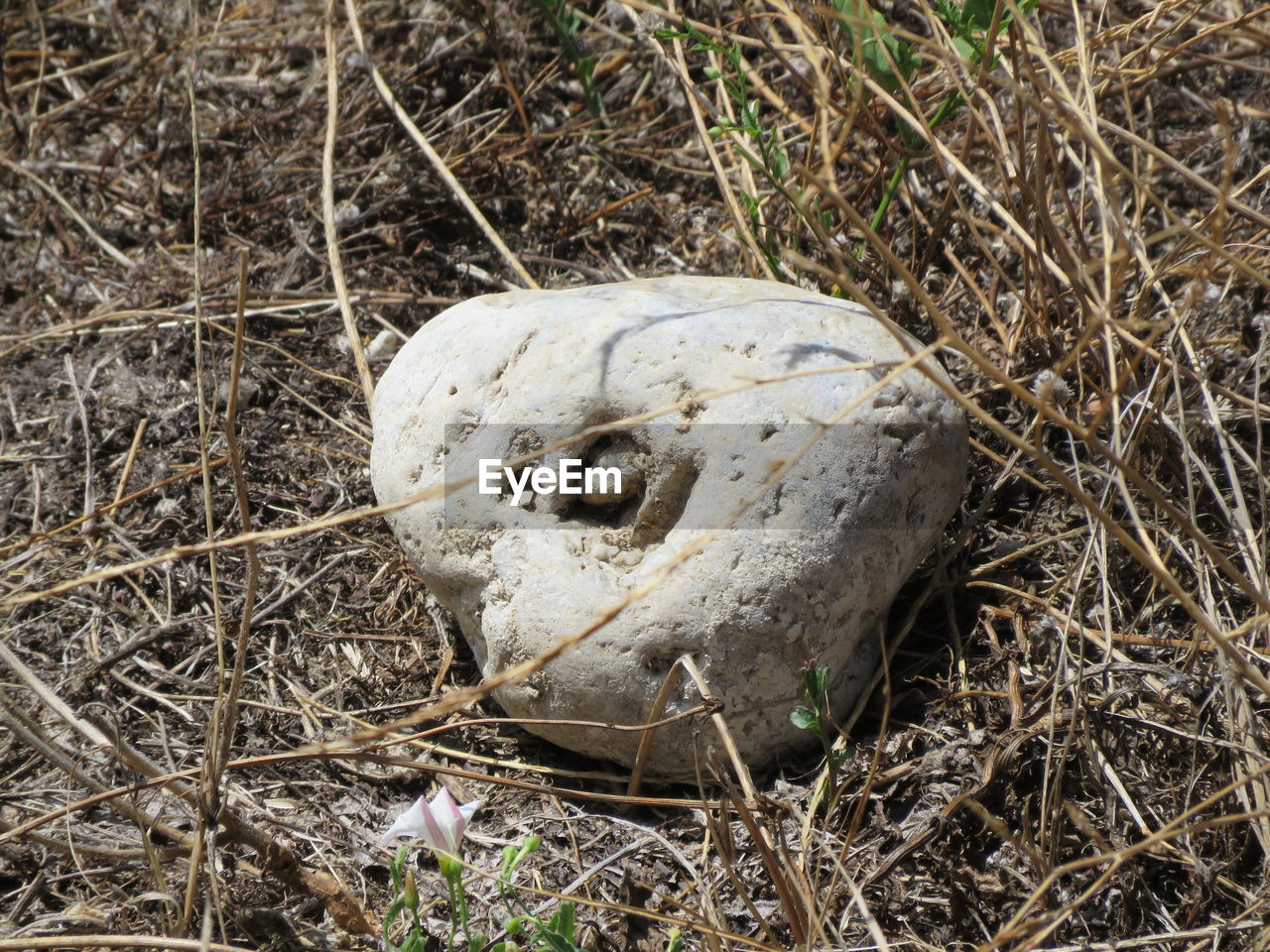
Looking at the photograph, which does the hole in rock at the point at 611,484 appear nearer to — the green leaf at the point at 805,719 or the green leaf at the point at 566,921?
the green leaf at the point at 805,719

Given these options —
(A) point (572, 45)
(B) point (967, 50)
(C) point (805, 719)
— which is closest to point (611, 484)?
(C) point (805, 719)

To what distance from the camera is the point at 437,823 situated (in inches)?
60.1

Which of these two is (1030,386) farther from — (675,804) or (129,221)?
(129,221)

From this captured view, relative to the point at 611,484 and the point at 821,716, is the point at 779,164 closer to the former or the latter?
the point at 611,484

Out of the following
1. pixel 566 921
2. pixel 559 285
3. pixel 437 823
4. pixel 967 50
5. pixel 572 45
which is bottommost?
pixel 566 921

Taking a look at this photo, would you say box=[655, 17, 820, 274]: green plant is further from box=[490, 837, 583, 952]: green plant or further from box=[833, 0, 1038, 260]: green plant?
box=[490, 837, 583, 952]: green plant

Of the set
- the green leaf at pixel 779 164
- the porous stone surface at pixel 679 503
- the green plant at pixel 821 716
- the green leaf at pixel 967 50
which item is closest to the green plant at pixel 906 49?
the green leaf at pixel 967 50

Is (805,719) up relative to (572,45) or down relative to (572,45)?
down

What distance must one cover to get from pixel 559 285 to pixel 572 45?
0.84m

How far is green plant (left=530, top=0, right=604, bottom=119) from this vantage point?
10.4 ft

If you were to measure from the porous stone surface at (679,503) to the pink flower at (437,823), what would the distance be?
18.4 inches

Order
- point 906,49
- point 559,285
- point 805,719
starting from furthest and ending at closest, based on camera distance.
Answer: point 559,285 < point 906,49 < point 805,719

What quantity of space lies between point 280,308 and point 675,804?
1824 mm

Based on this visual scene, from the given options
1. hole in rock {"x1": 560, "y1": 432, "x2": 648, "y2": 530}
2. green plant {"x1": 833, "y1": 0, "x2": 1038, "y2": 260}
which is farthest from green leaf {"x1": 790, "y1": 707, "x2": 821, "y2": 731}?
green plant {"x1": 833, "y1": 0, "x2": 1038, "y2": 260}
